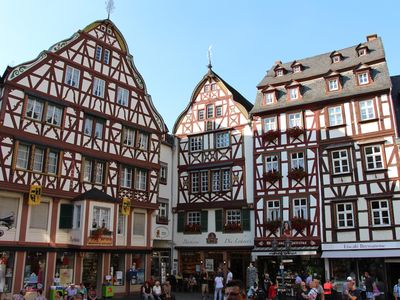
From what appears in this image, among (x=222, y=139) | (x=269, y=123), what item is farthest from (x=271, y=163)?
(x=222, y=139)

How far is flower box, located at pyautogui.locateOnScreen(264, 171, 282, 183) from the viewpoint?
84.9ft

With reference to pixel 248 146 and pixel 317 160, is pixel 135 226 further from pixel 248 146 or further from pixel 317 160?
pixel 317 160

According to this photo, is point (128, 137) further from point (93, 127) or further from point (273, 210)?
point (273, 210)

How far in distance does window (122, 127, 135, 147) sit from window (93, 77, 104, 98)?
8.32 feet

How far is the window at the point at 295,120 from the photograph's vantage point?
1034 inches

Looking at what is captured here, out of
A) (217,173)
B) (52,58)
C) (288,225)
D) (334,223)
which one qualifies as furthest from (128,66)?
(334,223)

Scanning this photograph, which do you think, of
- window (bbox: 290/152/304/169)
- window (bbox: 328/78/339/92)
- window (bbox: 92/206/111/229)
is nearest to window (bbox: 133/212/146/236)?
window (bbox: 92/206/111/229)

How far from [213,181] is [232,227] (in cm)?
349

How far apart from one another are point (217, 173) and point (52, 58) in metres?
12.8

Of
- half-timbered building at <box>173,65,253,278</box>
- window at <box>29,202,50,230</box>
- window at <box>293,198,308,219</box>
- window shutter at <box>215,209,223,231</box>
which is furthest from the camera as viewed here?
window shutter at <box>215,209,223,231</box>

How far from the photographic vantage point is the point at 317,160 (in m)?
25.0

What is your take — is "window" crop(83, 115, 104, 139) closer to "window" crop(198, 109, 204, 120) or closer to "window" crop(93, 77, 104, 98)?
"window" crop(93, 77, 104, 98)

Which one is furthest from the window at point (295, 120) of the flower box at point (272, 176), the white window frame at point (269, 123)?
the flower box at point (272, 176)

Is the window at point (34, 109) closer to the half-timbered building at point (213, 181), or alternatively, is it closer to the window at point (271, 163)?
the half-timbered building at point (213, 181)
